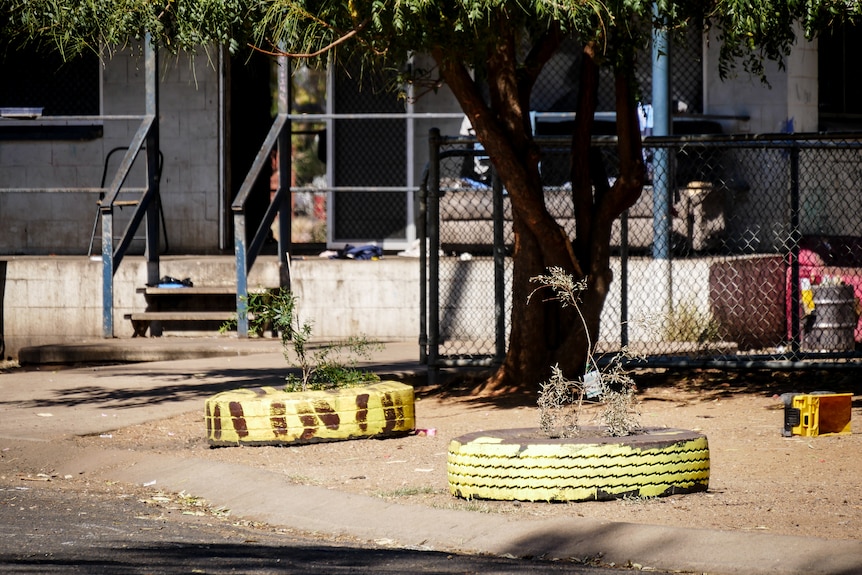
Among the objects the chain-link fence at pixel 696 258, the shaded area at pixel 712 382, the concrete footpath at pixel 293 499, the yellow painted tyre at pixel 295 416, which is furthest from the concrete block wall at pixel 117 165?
the yellow painted tyre at pixel 295 416

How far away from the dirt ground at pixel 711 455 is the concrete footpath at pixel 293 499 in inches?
9.0

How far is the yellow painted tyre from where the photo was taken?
26.0 feet

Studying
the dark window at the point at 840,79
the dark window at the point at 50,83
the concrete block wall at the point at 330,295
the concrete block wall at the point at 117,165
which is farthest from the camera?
the dark window at the point at 50,83

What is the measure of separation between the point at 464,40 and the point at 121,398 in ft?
13.6

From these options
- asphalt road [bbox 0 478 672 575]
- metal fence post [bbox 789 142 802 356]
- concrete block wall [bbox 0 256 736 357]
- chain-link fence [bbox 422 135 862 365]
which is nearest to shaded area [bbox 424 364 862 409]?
chain-link fence [bbox 422 135 862 365]

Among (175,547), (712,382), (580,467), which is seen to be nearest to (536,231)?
(712,382)

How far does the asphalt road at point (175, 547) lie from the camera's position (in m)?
5.04

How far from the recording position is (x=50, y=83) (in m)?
17.3

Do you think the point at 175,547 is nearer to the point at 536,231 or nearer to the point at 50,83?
the point at 536,231

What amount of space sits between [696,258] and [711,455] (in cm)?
571

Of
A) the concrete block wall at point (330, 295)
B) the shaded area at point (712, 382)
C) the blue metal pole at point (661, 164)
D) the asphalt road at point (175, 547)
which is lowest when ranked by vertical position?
the asphalt road at point (175, 547)

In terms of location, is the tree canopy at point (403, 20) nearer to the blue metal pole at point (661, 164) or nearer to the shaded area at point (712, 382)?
the shaded area at point (712, 382)

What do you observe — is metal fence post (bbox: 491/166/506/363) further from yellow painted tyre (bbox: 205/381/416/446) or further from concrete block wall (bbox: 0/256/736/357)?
yellow painted tyre (bbox: 205/381/416/446)

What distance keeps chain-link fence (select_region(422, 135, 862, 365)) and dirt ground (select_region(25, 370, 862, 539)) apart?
351mm
